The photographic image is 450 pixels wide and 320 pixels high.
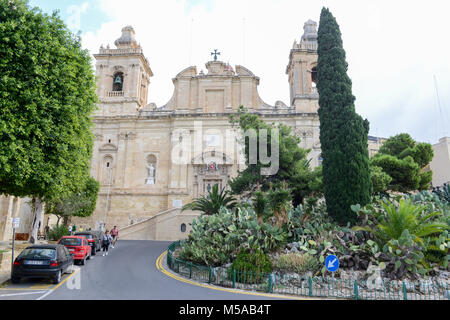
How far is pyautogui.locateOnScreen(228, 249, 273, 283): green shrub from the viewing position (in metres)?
10.6

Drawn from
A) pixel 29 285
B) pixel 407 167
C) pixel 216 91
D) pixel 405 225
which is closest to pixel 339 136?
pixel 405 225

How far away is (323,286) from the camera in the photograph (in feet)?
32.6

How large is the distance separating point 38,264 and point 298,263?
8679 millimetres

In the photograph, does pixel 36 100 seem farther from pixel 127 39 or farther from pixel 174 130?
pixel 127 39

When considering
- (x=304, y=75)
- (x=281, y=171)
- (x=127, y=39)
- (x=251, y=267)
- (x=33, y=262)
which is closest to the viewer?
(x=33, y=262)

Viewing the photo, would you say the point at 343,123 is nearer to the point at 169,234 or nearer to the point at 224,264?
the point at 224,264

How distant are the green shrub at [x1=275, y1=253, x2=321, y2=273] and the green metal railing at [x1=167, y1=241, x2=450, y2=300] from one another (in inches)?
16.3

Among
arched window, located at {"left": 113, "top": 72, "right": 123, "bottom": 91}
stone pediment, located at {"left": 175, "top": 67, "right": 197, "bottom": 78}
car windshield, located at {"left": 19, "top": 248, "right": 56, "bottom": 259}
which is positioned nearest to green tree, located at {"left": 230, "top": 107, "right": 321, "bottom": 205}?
car windshield, located at {"left": 19, "top": 248, "right": 56, "bottom": 259}

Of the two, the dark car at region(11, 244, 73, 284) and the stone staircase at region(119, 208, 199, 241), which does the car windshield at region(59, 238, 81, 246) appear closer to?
the dark car at region(11, 244, 73, 284)

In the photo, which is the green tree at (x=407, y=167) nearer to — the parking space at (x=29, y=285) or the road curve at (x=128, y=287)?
the road curve at (x=128, y=287)

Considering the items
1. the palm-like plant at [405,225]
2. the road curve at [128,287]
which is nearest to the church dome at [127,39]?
the road curve at [128,287]

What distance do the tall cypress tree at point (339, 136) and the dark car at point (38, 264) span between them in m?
10.9

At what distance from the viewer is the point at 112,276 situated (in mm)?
11773

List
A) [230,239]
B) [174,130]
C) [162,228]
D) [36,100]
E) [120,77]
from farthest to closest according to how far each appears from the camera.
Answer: [120,77]
[174,130]
[162,228]
[230,239]
[36,100]
